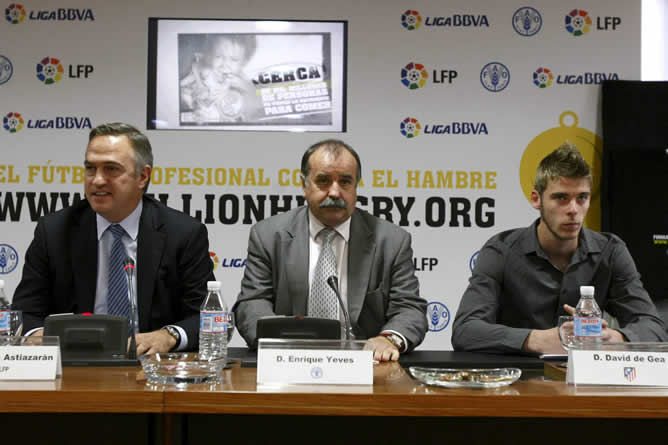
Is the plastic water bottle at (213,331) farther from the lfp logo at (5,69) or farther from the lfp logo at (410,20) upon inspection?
the lfp logo at (5,69)

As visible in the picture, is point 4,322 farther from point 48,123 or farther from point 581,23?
point 581,23

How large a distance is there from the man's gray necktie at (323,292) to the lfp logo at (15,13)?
260 centimetres

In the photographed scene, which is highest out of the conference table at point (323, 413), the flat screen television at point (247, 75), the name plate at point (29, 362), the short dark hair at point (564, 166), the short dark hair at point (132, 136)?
the flat screen television at point (247, 75)

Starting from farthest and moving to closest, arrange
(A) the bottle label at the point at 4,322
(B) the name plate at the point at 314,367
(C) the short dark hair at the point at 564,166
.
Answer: (C) the short dark hair at the point at 564,166 < (A) the bottle label at the point at 4,322 < (B) the name plate at the point at 314,367

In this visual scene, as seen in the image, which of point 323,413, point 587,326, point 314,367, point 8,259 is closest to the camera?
point 323,413

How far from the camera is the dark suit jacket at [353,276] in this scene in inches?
102

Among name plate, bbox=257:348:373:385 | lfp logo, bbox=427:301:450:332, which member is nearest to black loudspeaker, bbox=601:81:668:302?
lfp logo, bbox=427:301:450:332

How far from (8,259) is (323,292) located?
2.30 meters

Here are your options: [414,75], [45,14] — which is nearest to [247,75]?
[414,75]

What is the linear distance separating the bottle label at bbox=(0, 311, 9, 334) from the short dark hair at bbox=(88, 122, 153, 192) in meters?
0.87

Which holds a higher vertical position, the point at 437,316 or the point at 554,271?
the point at 554,271

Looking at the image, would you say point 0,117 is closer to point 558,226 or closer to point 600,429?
point 558,226

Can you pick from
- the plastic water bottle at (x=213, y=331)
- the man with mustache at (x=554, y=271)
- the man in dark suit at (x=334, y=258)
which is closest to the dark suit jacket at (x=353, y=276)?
the man in dark suit at (x=334, y=258)

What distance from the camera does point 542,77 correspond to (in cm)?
396
